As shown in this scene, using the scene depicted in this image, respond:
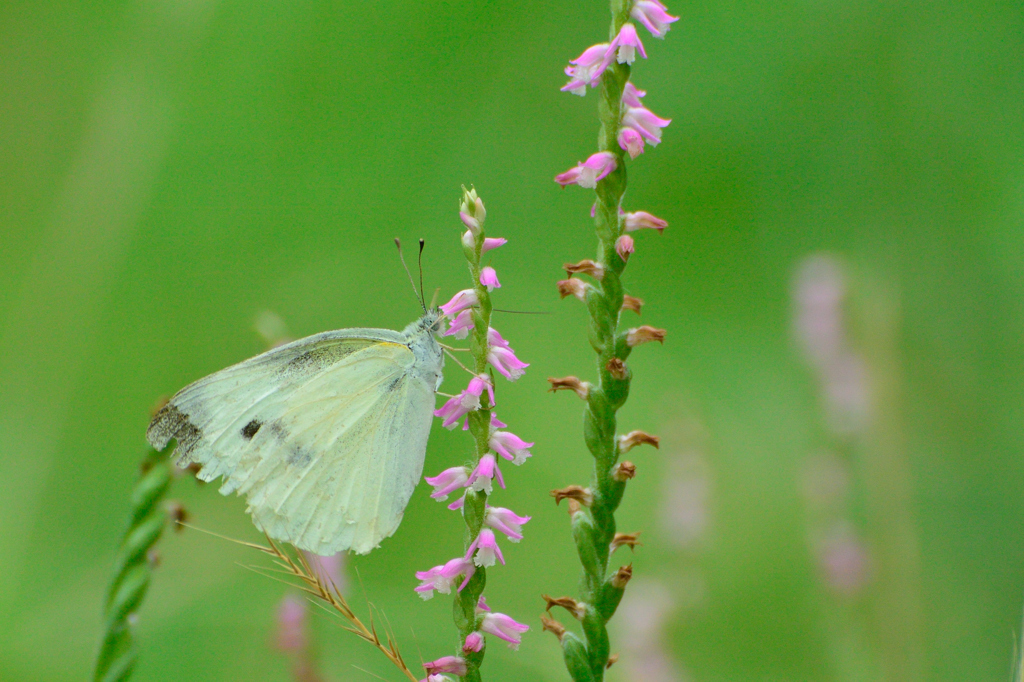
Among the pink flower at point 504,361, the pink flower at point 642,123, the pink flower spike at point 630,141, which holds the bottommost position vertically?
the pink flower at point 504,361

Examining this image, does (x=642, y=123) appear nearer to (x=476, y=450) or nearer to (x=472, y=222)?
(x=472, y=222)

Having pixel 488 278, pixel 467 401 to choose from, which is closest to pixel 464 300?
pixel 488 278

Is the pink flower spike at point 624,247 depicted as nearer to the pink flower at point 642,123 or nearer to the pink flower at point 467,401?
the pink flower at point 642,123

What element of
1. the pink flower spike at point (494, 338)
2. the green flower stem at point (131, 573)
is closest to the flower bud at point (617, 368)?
the pink flower spike at point (494, 338)

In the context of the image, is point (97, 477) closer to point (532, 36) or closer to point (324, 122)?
point (324, 122)

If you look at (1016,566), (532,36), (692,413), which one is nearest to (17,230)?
(532,36)

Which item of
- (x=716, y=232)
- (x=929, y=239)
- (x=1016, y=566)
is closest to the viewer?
(x=1016, y=566)

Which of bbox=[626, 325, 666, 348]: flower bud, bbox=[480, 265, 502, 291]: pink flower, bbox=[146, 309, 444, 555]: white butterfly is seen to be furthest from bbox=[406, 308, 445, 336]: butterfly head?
bbox=[626, 325, 666, 348]: flower bud
